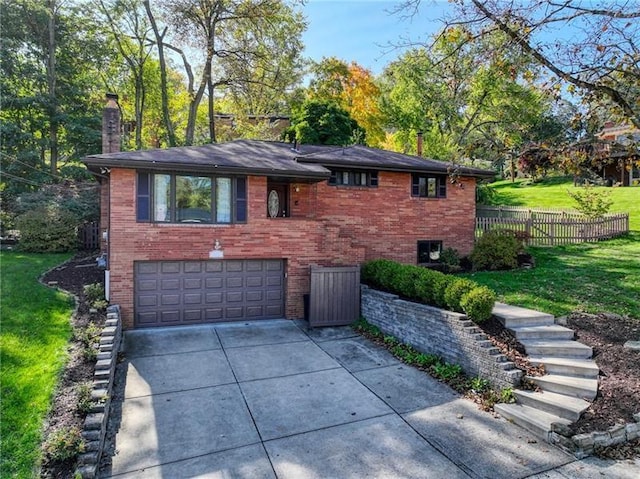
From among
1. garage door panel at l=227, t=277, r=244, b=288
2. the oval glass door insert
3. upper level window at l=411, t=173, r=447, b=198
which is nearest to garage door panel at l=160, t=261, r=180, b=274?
garage door panel at l=227, t=277, r=244, b=288

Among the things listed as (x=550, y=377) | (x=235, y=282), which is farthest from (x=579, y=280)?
(x=235, y=282)

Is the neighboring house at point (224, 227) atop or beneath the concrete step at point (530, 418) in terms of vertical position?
atop

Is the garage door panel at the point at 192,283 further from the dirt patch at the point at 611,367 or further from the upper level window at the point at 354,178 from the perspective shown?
the dirt patch at the point at 611,367

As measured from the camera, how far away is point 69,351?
709cm

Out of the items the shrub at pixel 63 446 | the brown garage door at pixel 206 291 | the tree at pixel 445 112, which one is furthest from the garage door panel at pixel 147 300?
the tree at pixel 445 112

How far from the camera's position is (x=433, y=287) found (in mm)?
8820

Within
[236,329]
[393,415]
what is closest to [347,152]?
[236,329]

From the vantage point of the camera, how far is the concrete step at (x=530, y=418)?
545cm

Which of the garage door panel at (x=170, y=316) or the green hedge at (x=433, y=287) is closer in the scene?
the green hedge at (x=433, y=287)

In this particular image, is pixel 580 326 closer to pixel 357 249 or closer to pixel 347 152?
pixel 357 249

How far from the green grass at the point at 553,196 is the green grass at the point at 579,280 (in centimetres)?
622

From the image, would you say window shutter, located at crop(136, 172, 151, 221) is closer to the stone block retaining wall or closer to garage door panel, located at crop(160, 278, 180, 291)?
garage door panel, located at crop(160, 278, 180, 291)

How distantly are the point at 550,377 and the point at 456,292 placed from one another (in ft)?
7.31

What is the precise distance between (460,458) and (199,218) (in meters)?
8.16
